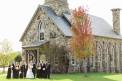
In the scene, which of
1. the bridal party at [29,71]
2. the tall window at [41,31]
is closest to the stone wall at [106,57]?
the tall window at [41,31]

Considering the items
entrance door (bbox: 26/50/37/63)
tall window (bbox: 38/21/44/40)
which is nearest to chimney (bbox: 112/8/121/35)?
tall window (bbox: 38/21/44/40)

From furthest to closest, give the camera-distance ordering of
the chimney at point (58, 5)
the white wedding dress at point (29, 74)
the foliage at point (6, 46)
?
the foliage at point (6, 46)
the chimney at point (58, 5)
the white wedding dress at point (29, 74)

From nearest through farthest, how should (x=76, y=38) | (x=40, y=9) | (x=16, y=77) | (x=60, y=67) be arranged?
(x=16, y=77)
(x=76, y=38)
(x=60, y=67)
(x=40, y=9)

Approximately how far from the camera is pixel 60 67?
4734 centimetres

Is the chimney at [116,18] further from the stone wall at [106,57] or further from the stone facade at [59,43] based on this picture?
the stone facade at [59,43]

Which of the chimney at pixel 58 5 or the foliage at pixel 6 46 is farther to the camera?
the foliage at pixel 6 46

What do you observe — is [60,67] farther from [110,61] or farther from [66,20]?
[110,61]

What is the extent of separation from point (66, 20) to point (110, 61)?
10722 mm

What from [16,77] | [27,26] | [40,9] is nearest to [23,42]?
[27,26]

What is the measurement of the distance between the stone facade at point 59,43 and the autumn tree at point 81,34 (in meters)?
5.87

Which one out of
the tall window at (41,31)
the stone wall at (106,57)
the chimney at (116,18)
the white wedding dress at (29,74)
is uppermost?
the chimney at (116,18)

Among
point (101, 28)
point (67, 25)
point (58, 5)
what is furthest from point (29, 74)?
point (101, 28)

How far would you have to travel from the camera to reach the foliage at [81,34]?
40906 mm

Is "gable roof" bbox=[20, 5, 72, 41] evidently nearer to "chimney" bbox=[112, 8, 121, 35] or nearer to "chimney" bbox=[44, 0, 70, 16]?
"chimney" bbox=[44, 0, 70, 16]
